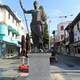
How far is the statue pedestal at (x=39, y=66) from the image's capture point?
1283 centimetres

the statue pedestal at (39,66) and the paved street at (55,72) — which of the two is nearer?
the statue pedestal at (39,66)

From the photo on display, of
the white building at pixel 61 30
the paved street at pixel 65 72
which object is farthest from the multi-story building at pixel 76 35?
the paved street at pixel 65 72

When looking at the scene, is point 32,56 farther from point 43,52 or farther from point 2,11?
point 2,11

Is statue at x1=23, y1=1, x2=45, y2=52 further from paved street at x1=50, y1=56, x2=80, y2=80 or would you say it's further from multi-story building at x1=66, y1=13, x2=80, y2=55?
multi-story building at x1=66, y1=13, x2=80, y2=55

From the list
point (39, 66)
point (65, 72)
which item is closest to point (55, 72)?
point (65, 72)

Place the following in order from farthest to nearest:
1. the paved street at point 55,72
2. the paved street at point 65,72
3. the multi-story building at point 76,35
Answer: the multi-story building at point 76,35
the paved street at point 65,72
the paved street at point 55,72

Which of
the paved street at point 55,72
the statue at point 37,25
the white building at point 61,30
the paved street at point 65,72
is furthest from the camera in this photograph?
the white building at point 61,30

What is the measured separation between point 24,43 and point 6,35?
666 inches

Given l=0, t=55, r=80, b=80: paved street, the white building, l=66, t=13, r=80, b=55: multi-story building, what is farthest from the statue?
the white building

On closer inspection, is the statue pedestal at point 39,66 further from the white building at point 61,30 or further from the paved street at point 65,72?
the white building at point 61,30

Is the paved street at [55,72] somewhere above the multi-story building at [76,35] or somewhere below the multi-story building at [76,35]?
below

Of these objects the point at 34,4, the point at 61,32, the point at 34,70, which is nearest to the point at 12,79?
the point at 34,70

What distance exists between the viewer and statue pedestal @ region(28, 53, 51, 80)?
1283cm

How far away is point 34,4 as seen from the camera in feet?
45.5
